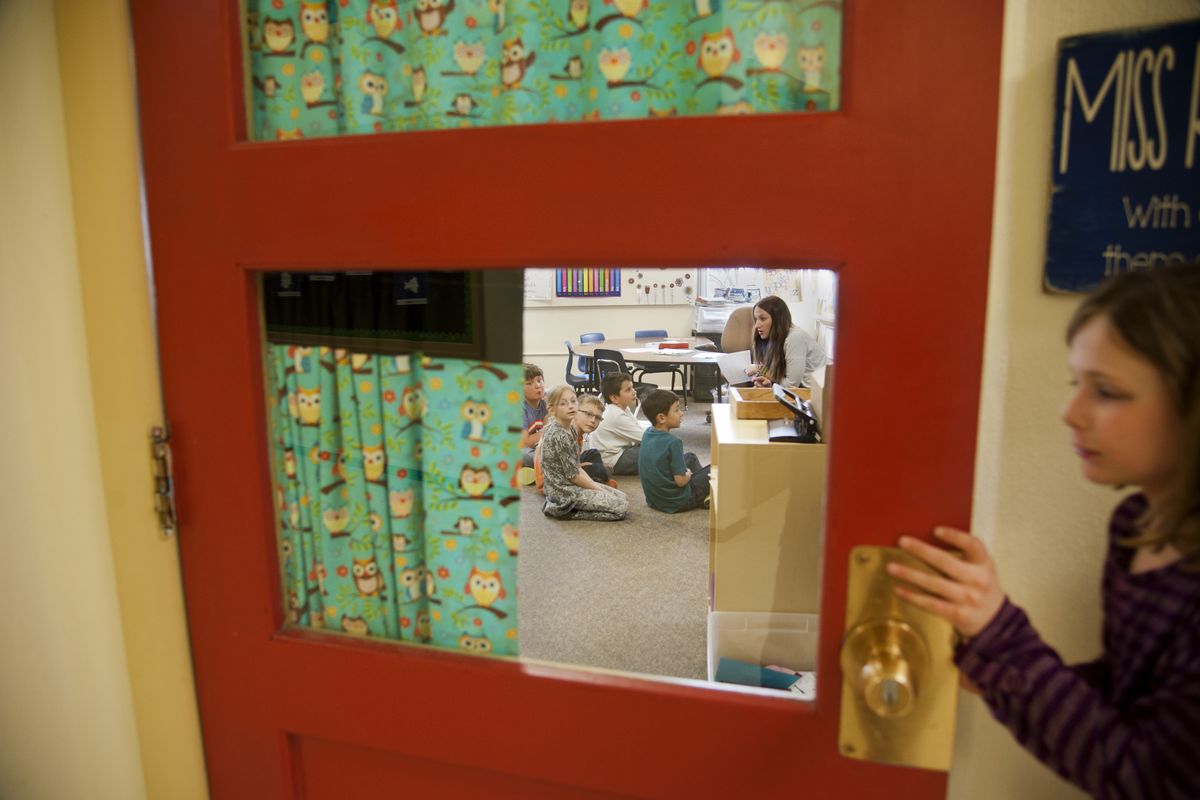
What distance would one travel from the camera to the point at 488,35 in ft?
2.65

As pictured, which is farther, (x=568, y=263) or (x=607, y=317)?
(x=607, y=317)

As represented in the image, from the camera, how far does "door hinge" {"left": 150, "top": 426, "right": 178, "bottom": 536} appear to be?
2.95 feet

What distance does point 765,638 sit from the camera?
2.07 m

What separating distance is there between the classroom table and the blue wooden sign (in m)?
4.80

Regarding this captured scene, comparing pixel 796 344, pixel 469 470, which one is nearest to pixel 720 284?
pixel 796 344

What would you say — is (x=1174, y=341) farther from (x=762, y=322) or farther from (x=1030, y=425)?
(x=762, y=322)

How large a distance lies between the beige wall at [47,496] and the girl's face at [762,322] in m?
4.05

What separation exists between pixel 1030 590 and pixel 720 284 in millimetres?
6481

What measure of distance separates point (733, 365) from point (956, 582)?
501 centimetres

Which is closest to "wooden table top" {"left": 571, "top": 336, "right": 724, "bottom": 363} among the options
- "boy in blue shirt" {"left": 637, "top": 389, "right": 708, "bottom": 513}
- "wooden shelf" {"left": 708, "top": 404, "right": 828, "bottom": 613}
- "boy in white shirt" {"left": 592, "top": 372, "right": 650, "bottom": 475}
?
"boy in white shirt" {"left": 592, "top": 372, "right": 650, "bottom": 475}

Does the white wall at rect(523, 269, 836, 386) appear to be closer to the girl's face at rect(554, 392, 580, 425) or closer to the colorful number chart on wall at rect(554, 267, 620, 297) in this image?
the colorful number chart on wall at rect(554, 267, 620, 297)

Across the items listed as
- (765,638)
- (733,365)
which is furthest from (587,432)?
(765,638)

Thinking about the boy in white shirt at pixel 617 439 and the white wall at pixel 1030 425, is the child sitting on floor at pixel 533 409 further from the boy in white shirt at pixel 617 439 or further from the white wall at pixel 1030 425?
the white wall at pixel 1030 425

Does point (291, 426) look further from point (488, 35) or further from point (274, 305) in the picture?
point (488, 35)
